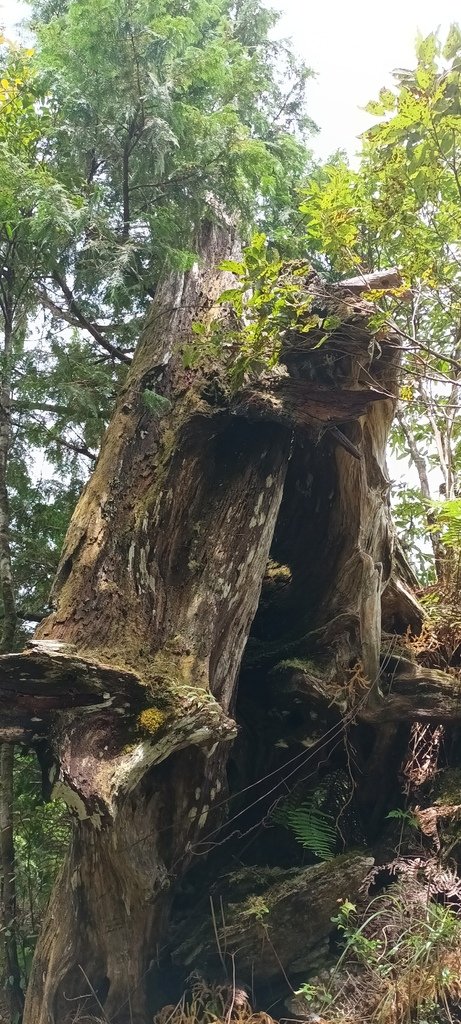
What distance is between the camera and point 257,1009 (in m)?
3.58

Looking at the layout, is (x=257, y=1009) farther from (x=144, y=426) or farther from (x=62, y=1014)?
(x=144, y=426)

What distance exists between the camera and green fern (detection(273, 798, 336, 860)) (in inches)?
158

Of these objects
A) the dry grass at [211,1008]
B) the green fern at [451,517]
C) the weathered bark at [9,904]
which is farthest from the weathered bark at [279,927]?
the green fern at [451,517]

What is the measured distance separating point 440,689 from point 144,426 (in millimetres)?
2545

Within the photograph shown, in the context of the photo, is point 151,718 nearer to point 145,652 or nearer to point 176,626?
point 145,652

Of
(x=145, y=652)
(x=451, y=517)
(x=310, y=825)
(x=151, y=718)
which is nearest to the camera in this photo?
(x=151, y=718)

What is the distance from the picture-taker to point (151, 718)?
3.03m

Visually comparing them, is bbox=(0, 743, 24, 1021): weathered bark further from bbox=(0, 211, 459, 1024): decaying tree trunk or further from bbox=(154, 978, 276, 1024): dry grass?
bbox=(154, 978, 276, 1024): dry grass

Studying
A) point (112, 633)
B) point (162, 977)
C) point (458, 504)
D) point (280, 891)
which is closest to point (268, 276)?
point (458, 504)

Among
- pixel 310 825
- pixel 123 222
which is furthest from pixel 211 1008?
pixel 123 222

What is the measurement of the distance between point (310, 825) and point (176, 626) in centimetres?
162

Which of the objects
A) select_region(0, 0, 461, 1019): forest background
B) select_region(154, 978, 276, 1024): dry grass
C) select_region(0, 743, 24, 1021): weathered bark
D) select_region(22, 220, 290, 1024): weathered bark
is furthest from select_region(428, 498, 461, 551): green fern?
select_region(0, 743, 24, 1021): weathered bark

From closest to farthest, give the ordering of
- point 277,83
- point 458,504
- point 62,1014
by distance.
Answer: point 62,1014, point 458,504, point 277,83

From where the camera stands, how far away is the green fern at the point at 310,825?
4.01 meters
